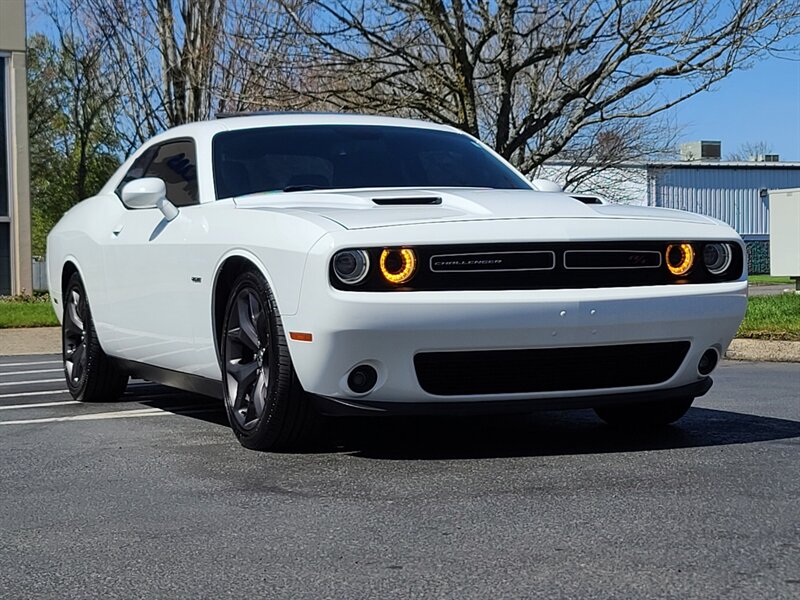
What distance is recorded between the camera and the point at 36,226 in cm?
5656

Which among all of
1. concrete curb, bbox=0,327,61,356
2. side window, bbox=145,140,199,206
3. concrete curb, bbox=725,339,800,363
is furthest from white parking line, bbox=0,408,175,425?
concrete curb, bbox=0,327,61,356

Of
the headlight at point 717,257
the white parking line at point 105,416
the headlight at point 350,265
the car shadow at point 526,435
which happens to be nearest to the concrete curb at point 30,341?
the white parking line at point 105,416

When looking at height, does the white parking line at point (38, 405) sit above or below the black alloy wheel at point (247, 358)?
below

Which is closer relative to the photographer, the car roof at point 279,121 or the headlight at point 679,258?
the headlight at point 679,258

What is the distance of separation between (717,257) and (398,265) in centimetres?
141

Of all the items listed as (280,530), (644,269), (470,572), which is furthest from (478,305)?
(470,572)

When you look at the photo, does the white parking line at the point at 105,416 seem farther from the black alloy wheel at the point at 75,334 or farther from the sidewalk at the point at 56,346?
the sidewalk at the point at 56,346

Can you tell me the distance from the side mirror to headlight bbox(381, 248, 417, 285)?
1.70 m

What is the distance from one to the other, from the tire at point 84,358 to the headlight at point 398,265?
110 inches

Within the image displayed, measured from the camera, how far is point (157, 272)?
20.3 feet

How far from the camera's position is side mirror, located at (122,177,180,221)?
6.04 meters

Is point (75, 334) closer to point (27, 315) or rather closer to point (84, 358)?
point (84, 358)

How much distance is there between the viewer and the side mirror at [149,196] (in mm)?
6043

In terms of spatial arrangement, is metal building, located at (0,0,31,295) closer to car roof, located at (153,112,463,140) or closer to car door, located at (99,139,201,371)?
car door, located at (99,139,201,371)
